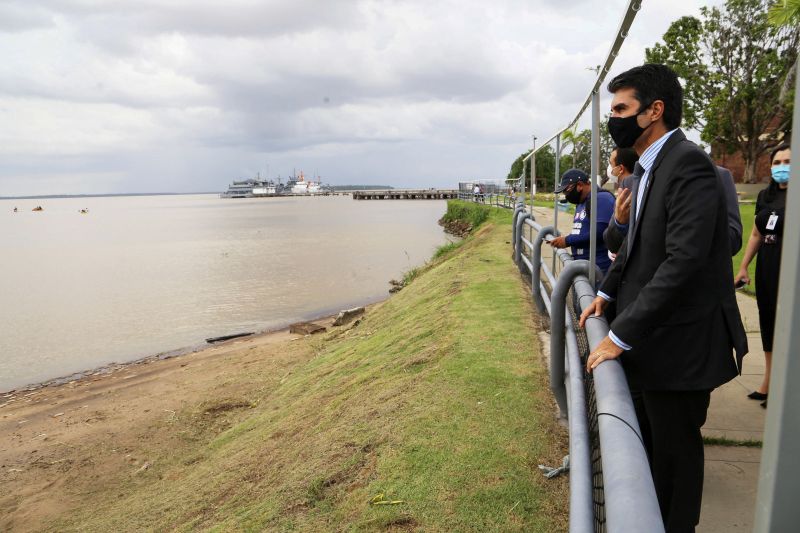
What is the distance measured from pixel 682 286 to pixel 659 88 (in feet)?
2.72

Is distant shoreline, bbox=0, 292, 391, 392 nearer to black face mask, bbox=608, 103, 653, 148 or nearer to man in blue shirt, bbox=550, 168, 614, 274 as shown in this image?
man in blue shirt, bbox=550, 168, 614, 274

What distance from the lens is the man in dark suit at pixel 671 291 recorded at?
6.23 ft

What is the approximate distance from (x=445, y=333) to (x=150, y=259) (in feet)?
106

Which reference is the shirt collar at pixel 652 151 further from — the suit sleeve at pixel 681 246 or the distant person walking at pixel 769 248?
the distant person walking at pixel 769 248

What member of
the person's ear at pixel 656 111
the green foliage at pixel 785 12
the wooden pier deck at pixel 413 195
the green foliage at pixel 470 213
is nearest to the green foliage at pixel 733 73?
the green foliage at pixel 470 213

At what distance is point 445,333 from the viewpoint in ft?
21.5

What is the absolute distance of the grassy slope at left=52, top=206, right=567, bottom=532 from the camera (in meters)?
3.30

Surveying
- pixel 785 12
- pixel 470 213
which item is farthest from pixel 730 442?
pixel 470 213

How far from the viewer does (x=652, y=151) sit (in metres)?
2.21

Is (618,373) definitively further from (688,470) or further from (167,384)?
(167,384)

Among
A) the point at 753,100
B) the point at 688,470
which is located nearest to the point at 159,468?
the point at 688,470

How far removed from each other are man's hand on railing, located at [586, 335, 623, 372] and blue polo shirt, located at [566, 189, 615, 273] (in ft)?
6.28

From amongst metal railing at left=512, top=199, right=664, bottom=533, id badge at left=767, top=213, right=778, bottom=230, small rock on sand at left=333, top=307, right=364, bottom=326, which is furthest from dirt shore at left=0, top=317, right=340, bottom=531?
id badge at left=767, top=213, right=778, bottom=230

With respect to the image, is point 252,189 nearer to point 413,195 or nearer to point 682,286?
point 413,195
